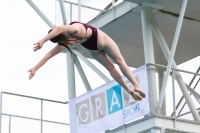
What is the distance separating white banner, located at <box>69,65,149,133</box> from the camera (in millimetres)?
21766

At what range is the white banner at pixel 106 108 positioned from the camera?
2177cm

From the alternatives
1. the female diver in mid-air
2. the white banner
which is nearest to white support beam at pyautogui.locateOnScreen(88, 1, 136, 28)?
the white banner

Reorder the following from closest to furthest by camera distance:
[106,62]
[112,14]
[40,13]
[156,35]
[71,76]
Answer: [106,62], [156,35], [112,14], [40,13], [71,76]

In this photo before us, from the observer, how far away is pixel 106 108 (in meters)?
23.2

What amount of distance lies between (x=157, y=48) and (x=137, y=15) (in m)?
3.25

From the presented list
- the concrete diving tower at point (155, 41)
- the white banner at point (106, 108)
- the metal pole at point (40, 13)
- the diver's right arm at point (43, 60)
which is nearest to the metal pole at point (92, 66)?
the concrete diving tower at point (155, 41)

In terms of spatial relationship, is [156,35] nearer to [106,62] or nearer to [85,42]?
[106,62]

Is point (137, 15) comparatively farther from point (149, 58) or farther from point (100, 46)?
point (100, 46)

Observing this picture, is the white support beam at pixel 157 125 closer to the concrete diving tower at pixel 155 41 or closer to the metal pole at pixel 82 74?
the concrete diving tower at pixel 155 41

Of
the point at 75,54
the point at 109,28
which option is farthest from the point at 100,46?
the point at 75,54

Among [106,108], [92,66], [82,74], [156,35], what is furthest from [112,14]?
[106,108]

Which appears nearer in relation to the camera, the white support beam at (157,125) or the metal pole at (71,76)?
the white support beam at (157,125)

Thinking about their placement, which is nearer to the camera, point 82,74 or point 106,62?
point 106,62

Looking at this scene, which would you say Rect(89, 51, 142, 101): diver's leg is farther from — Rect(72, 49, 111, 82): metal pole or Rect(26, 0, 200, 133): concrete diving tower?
Rect(72, 49, 111, 82): metal pole
